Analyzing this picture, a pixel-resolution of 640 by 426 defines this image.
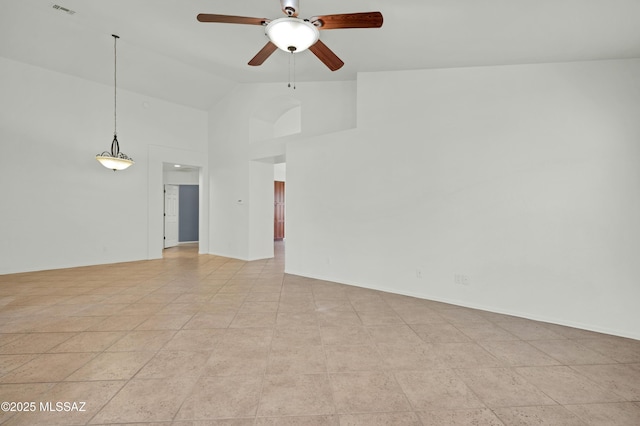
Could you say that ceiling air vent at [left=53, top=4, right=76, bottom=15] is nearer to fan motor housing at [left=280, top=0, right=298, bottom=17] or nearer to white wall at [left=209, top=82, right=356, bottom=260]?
white wall at [left=209, top=82, right=356, bottom=260]

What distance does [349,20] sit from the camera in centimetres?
246

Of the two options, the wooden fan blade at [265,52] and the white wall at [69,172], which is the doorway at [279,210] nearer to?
the white wall at [69,172]

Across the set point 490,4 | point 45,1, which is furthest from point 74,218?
point 490,4

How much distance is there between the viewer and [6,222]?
5.19 m

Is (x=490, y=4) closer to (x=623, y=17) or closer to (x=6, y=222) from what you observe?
(x=623, y=17)

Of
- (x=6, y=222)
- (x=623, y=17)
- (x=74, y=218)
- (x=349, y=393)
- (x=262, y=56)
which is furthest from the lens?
(x=74, y=218)

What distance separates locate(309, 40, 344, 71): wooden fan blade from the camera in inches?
111

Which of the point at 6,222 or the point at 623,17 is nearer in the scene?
the point at 623,17

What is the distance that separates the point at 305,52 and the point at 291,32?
222 cm

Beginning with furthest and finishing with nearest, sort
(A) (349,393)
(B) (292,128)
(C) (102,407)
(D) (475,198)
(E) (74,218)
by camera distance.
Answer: (B) (292,128) < (E) (74,218) < (D) (475,198) < (A) (349,393) < (C) (102,407)

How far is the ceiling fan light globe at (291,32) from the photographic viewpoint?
7.91 feet

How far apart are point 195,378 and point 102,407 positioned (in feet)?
1.79

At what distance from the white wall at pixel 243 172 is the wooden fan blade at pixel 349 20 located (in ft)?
10.3

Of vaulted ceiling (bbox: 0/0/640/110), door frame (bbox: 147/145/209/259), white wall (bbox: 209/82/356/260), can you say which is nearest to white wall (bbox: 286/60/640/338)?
vaulted ceiling (bbox: 0/0/640/110)
